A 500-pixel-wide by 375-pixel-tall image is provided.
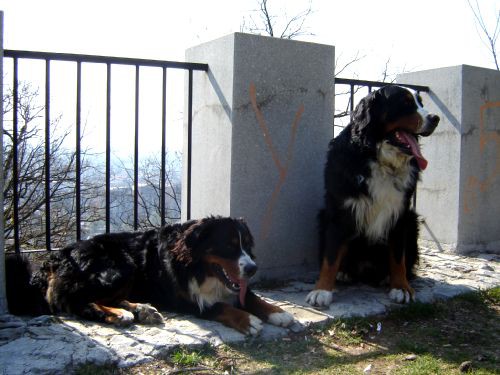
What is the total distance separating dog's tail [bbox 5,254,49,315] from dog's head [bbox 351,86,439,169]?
2.56 m

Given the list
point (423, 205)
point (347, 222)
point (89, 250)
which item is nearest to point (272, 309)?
point (347, 222)

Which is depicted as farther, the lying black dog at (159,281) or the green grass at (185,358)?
the lying black dog at (159,281)

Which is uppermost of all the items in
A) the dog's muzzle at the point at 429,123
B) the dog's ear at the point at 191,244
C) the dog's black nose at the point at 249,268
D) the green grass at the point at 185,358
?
the dog's muzzle at the point at 429,123

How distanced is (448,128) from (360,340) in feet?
11.3

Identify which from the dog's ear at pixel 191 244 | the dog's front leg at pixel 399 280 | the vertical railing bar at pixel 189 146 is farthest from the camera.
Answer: the vertical railing bar at pixel 189 146

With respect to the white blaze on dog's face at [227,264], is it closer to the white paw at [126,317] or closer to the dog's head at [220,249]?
the dog's head at [220,249]

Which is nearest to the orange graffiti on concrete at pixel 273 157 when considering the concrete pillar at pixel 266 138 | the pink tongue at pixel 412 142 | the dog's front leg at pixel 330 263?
the concrete pillar at pixel 266 138

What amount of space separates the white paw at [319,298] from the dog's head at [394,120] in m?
1.16

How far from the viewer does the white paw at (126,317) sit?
330cm

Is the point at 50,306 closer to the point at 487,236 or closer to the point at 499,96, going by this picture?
the point at 487,236

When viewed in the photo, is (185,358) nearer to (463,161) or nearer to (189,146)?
(189,146)

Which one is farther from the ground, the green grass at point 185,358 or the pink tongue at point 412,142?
the pink tongue at point 412,142

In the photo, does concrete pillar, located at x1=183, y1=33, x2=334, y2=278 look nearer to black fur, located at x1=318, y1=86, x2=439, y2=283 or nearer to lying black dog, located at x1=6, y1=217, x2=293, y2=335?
black fur, located at x1=318, y1=86, x2=439, y2=283

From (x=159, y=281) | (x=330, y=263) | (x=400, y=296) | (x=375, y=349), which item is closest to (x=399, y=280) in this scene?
(x=400, y=296)
